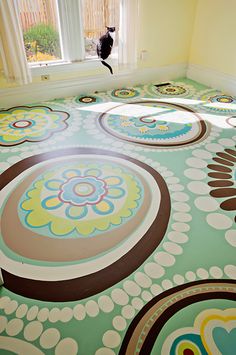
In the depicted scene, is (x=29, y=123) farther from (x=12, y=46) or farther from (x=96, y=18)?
(x=96, y=18)

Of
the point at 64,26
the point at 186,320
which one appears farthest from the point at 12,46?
the point at 186,320

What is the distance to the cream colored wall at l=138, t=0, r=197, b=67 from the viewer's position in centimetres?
310

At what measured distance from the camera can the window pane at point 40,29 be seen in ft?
8.54

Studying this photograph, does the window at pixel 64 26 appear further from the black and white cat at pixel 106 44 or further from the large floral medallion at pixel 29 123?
the large floral medallion at pixel 29 123

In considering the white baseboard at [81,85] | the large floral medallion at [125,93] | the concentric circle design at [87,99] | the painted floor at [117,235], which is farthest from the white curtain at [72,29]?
the painted floor at [117,235]

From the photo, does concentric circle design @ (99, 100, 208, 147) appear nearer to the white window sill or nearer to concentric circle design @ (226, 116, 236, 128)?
concentric circle design @ (226, 116, 236, 128)

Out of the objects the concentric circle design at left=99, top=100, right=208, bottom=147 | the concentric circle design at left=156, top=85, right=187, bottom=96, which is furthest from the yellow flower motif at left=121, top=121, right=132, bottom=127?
the concentric circle design at left=156, top=85, right=187, bottom=96

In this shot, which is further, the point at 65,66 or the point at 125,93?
the point at 125,93

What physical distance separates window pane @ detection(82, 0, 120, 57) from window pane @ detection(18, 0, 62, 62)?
0.32 metres

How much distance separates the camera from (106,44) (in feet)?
9.87

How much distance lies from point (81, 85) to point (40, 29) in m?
0.68

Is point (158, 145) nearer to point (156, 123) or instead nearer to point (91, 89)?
point (156, 123)

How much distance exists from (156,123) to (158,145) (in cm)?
41

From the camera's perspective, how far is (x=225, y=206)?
1.71 metres
